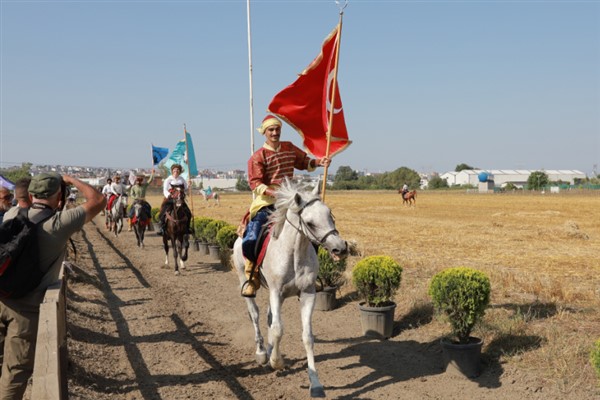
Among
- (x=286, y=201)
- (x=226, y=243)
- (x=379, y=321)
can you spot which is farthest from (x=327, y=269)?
(x=226, y=243)

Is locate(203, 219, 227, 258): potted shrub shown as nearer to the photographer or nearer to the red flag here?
the red flag

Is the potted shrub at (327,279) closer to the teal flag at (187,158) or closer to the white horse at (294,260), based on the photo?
the white horse at (294,260)

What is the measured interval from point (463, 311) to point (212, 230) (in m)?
11.5

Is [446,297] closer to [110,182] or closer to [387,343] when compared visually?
[387,343]

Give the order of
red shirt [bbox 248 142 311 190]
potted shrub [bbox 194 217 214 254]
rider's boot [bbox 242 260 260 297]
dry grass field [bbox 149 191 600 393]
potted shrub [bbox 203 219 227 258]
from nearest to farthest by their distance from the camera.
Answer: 1. dry grass field [bbox 149 191 600 393]
2. red shirt [bbox 248 142 311 190]
3. rider's boot [bbox 242 260 260 297]
4. potted shrub [bbox 203 219 227 258]
5. potted shrub [bbox 194 217 214 254]

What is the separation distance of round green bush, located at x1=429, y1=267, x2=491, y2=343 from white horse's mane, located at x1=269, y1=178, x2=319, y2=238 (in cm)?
234

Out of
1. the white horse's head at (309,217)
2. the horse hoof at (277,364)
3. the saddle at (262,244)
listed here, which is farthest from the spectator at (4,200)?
the horse hoof at (277,364)

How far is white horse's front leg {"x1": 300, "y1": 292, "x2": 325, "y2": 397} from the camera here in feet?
18.7

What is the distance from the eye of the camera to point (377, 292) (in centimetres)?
841

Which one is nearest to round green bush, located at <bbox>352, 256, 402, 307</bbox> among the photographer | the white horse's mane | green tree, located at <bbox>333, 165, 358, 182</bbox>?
the white horse's mane

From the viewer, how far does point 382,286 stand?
8289mm

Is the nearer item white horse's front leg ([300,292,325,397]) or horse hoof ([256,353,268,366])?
white horse's front leg ([300,292,325,397])

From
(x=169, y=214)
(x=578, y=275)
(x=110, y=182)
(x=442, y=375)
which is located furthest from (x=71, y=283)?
(x=110, y=182)

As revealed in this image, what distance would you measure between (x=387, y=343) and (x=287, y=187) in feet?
10.8
